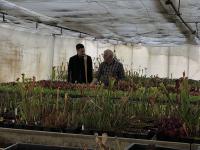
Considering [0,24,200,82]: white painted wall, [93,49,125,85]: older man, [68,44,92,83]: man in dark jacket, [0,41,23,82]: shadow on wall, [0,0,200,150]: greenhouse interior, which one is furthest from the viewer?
[0,24,200,82]: white painted wall

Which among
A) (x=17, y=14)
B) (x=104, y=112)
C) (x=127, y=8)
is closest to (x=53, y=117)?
(x=104, y=112)

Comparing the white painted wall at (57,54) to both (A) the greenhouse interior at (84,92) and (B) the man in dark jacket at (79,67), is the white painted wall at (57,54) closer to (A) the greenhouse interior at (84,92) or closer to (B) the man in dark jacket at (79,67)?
(A) the greenhouse interior at (84,92)

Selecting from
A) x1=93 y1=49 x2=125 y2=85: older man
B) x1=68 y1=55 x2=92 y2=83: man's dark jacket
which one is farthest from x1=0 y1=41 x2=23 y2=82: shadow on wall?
x1=93 y1=49 x2=125 y2=85: older man

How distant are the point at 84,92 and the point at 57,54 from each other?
9174 mm

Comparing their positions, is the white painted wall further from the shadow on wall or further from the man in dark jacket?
the man in dark jacket

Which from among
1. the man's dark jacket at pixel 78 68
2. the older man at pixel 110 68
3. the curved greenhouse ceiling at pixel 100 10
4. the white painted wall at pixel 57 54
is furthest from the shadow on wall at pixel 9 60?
the older man at pixel 110 68

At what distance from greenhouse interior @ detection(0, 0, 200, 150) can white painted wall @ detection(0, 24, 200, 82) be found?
0.11 feet

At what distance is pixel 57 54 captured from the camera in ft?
45.4

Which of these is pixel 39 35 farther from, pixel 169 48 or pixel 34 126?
pixel 34 126

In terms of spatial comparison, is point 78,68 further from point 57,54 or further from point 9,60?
point 57,54

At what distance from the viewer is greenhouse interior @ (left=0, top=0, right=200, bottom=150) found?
2.93m

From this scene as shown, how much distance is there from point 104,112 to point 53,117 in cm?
43

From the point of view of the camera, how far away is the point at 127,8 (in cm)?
729

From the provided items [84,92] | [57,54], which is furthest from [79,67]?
[57,54]
